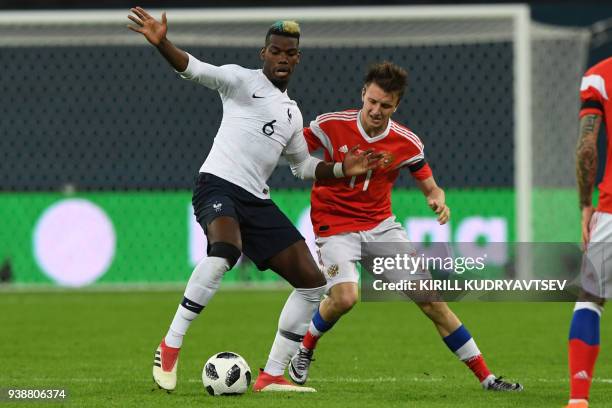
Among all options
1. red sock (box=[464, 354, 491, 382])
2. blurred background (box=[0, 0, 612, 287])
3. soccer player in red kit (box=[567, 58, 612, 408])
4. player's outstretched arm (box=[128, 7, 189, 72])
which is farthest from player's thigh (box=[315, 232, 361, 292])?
blurred background (box=[0, 0, 612, 287])

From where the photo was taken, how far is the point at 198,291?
6320 mm

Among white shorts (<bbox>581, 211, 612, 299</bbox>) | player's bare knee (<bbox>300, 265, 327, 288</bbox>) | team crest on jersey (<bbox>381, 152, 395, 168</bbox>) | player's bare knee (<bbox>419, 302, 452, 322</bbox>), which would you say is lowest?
Result: player's bare knee (<bbox>419, 302, 452, 322</bbox>)

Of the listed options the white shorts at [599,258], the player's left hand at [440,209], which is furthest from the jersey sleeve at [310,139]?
the white shorts at [599,258]

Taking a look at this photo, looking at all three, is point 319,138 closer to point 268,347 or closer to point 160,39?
point 160,39

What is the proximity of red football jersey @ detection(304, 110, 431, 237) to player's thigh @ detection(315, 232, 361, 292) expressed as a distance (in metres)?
0.05

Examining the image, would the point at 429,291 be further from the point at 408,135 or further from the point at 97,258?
the point at 97,258

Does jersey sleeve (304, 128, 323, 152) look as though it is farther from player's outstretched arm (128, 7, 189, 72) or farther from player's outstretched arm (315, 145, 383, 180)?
player's outstretched arm (128, 7, 189, 72)

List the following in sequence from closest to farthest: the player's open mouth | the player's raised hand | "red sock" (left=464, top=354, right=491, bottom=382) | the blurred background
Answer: the player's raised hand < the player's open mouth < "red sock" (left=464, top=354, right=491, bottom=382) < the blurred background

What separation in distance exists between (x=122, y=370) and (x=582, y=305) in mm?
3427

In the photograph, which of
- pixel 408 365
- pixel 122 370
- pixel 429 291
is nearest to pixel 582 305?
pixel 429 291

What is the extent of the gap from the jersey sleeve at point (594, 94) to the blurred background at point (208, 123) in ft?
27.9

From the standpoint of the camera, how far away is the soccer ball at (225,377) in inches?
248

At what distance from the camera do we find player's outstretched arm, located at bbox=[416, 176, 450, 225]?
22.4 ft

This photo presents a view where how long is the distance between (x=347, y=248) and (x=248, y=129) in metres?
1.02
